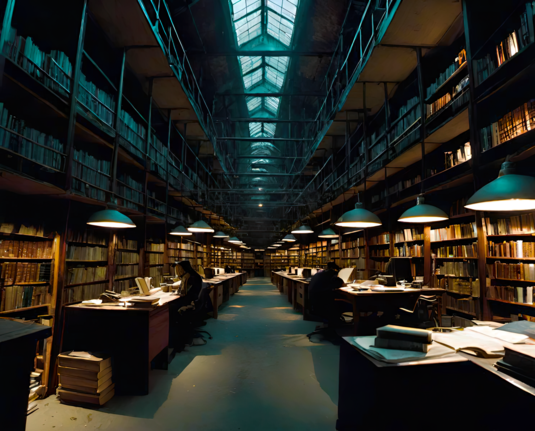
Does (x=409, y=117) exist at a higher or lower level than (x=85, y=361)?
higher

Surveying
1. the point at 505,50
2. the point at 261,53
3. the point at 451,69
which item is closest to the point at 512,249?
the point at 505,50

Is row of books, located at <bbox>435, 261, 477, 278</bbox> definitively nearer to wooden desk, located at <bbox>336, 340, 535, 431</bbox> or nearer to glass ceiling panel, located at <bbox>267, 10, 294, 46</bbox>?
wooden desk, located at <bbox>336, 340, 535, 431</bbox>

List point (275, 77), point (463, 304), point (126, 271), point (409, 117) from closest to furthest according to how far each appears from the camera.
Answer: point (463, 304) → point (409, 117) → point (126, 271) → point (275, 77)

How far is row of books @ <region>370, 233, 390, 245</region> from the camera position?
7680 mm

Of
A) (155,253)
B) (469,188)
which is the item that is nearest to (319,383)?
(469,188)

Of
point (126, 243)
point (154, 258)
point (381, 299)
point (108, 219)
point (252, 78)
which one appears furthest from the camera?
point (252, 78)

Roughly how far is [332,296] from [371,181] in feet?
13.0

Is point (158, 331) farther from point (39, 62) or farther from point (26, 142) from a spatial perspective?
point (39, 62)

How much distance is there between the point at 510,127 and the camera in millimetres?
3494

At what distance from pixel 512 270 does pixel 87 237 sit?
6167 mm

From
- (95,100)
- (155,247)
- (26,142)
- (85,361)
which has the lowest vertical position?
(85,361)

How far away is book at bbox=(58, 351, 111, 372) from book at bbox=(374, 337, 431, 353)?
237cm

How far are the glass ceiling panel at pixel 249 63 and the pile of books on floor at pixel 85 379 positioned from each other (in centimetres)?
1269

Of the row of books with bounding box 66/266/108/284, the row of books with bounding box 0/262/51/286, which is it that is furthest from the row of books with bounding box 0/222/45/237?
the row of books with bounding box 66/266/108/284
